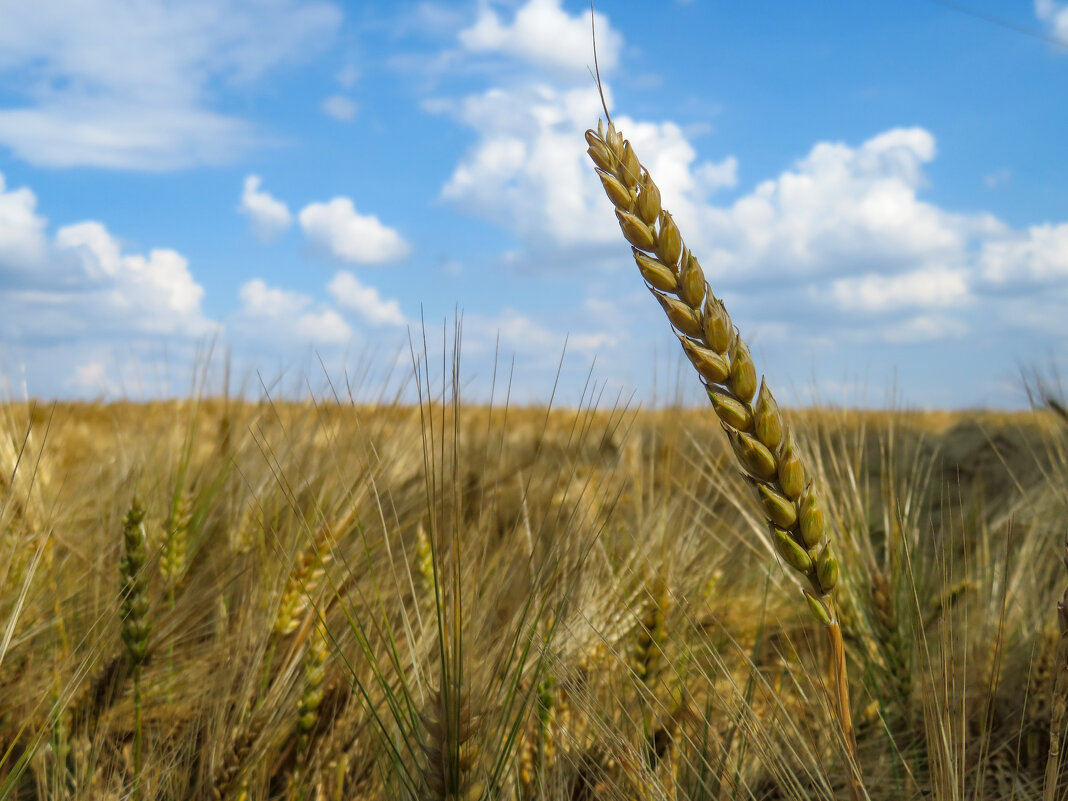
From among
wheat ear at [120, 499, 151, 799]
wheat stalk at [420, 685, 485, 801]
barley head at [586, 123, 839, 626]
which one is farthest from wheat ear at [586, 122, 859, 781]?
wheat ear at [120, 499, 151, 799]

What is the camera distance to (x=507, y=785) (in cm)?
113

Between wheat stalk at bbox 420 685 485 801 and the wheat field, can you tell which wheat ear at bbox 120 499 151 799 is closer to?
the wheat field

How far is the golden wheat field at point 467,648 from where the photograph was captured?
90cm

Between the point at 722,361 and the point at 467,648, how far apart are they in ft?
1.42

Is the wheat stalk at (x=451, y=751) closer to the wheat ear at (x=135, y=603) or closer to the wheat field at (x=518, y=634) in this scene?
the wheat field at (x=518, y=634)

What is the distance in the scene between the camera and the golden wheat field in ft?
2.96

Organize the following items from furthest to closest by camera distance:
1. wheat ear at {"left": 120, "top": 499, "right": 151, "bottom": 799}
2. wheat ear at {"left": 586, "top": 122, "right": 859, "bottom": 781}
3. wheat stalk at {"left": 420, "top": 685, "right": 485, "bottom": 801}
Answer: wheat ear at {"left": 120, "top": 499, "right": 151, "bottom": 799} < wheat stalk at {"left": 420, "top": 685, "right": 485, "bottom": 801} < wheat ear at {"left": 586, "top": 122, "right": 859, "bottom": 781}

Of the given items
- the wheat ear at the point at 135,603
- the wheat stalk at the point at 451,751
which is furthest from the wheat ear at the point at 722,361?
the wheat ear at the point at 135,603

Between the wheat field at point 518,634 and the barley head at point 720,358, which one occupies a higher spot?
the barley head at point 720,358

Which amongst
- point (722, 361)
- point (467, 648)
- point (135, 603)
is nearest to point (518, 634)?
point (467, 648)

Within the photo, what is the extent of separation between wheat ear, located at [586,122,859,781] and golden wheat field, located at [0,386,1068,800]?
57 mm

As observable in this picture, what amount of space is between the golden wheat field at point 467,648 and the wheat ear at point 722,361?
6 centimetres

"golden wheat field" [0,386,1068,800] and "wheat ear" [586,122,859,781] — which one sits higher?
"wheat ear" [586,122,859,781]

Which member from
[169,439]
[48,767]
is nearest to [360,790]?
[48,767]
